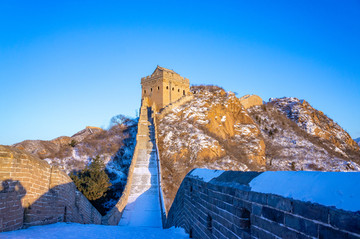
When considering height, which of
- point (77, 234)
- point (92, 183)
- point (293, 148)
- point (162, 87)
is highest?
point (162, 87)

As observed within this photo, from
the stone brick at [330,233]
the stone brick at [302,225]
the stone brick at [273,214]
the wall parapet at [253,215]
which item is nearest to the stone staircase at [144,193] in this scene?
the wall parapet at [253,215]

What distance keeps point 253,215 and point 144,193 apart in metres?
17.5

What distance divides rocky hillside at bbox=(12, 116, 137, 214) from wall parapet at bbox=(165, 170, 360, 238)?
64.5 ft

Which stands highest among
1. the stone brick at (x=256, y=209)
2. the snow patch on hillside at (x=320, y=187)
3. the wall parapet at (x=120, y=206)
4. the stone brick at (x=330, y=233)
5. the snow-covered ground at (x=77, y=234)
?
the snow patch on hillside at (x=320, y=187)

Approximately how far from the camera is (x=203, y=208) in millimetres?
5789

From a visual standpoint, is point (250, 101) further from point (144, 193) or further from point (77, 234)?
point (77, 234)

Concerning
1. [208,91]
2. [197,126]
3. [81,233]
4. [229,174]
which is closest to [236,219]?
[229,174]

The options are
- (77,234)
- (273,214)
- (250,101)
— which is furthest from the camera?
(250,101)

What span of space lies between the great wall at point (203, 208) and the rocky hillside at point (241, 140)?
14.4 metres

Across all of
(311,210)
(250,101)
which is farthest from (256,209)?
(250,101)

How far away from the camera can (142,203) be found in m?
18.4

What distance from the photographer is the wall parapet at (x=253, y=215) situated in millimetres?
2178

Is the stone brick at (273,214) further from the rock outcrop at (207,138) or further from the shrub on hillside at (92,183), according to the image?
the rock outcrop at (207,138)

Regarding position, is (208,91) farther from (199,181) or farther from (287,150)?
(199,181)
